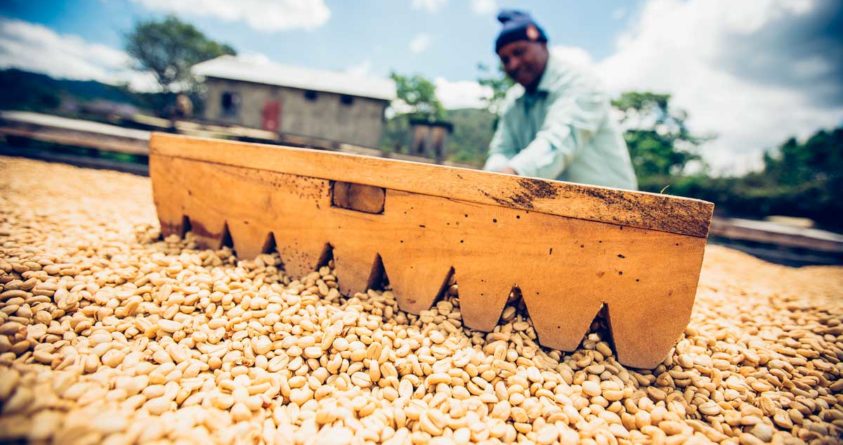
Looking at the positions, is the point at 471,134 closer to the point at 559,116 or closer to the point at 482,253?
the point at 559,116

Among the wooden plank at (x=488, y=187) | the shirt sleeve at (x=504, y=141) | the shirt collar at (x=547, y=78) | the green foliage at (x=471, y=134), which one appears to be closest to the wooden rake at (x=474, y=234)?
the wooden plank at (x=488, y=187)

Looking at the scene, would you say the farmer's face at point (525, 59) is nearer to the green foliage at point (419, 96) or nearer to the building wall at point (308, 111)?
the building wall at point (308, 111)

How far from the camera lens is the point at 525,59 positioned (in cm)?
274

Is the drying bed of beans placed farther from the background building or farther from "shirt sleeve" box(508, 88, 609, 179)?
the background building

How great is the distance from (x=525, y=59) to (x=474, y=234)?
1937mm

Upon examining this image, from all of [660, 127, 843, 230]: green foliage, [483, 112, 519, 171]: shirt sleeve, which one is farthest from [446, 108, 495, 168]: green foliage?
[483, 112, 519, 171]: shirt sleeve

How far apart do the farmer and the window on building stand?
1899 cm

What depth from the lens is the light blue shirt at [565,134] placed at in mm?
2270

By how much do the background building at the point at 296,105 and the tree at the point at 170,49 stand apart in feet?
71.5

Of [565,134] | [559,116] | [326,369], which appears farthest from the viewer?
[559,116]

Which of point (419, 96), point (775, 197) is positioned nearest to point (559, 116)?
point (775, 197)

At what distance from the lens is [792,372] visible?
1401 mm

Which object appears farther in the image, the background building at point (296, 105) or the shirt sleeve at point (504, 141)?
the background building at point (296, 105)

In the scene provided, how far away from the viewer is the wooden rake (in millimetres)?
1350
